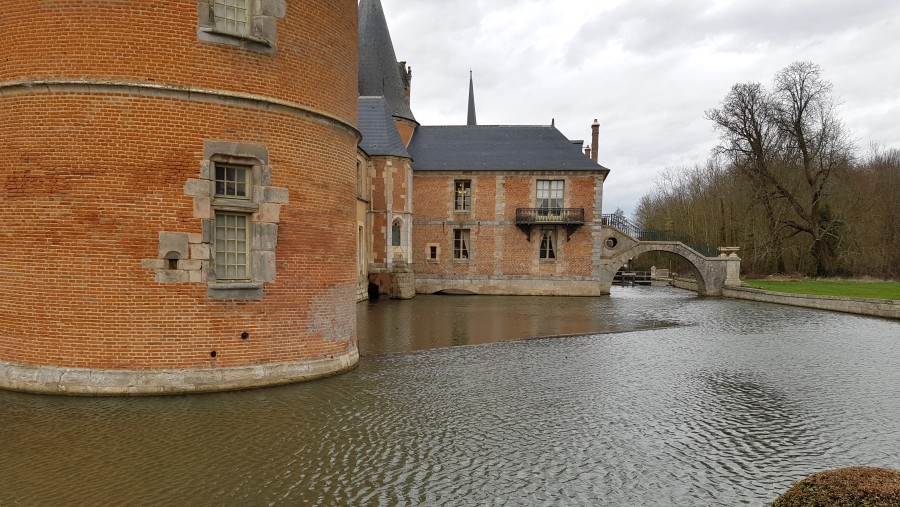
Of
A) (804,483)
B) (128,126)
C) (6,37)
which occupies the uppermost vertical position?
(6,37)

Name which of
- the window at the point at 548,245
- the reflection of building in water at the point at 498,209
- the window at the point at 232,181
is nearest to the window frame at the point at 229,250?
the window at the point at 232,181

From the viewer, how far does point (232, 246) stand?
8.48m

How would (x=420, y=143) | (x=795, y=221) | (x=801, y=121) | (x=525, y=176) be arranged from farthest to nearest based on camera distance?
(x=795, y=221) < (x=801, y=121) < (x=420, y=143) < (x=525, y=176)

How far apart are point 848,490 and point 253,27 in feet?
29.6

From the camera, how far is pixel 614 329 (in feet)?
51.4

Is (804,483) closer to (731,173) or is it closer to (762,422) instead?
(762,422)

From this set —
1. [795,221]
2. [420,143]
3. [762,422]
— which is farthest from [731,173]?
[762,422]

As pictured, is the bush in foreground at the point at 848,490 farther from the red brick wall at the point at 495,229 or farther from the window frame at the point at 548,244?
the window frame at the point at 548,244

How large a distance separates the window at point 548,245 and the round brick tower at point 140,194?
827 inches

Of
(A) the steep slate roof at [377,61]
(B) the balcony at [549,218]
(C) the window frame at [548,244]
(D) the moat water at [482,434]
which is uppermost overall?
(A) the steep slate roof at [377,61]

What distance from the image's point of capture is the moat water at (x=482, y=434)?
5.14 metres

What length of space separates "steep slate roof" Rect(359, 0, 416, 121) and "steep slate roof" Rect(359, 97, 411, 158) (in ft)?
11.3

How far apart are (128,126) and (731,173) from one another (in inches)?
1515

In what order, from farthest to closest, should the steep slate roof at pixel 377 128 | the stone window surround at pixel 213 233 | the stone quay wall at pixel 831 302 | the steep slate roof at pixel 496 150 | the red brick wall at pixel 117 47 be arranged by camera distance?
the steep slate roof at pixel 496 150 → the steep slate roof at pixel 377 128 → the stone quay wall at pixel 831 302 → the stone window surround at pixel 213 233 → the red brick wall at pixel 117 47
